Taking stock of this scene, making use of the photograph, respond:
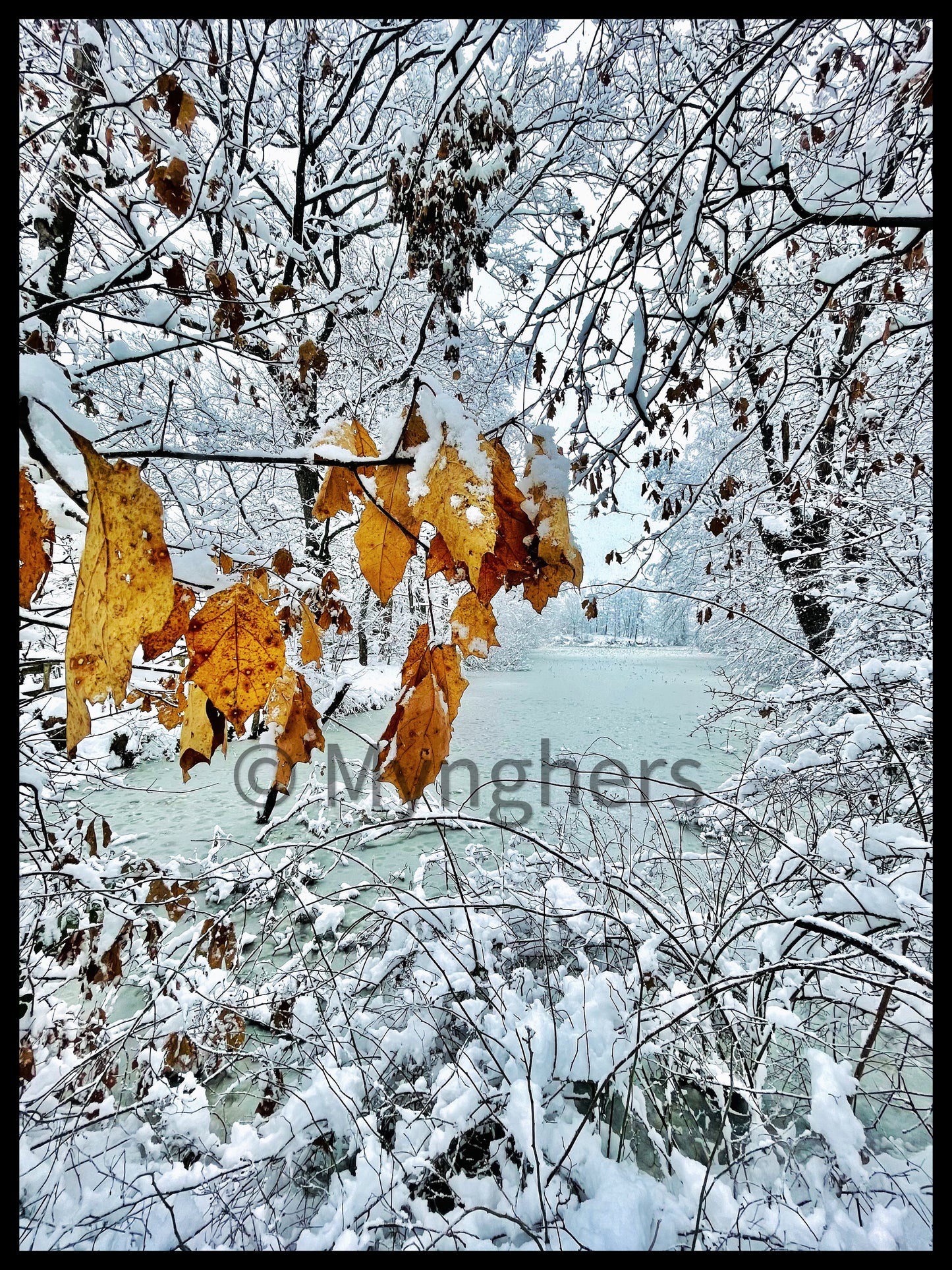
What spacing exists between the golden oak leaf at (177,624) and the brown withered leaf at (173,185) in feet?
6.47

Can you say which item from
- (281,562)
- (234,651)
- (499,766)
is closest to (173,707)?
(281,562)

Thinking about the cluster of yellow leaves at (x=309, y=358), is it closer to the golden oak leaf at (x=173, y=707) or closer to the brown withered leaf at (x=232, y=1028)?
the golden oak leaf at (x=173, y=707)

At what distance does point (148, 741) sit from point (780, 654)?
864 cm

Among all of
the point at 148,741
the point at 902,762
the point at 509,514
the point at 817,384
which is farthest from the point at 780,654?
the point at 148,741

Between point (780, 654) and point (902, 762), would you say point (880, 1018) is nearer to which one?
point (902, 762)

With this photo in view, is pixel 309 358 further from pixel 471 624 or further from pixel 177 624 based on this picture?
pixel 471 624

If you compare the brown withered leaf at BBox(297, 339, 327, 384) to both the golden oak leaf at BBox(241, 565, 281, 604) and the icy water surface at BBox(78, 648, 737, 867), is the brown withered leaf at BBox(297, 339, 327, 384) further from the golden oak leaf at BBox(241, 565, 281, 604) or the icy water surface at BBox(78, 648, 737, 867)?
the golden oak leaf at BBox(241, 565, 281, 604)

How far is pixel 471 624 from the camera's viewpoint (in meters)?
0.87

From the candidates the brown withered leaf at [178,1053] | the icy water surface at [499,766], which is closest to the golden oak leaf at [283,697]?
the icy water surface at [499,766]

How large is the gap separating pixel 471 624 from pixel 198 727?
1.75 feet

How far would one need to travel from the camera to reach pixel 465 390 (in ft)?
10.8

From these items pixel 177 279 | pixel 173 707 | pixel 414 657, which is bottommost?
pixel 173 707

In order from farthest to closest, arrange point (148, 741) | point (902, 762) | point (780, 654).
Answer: point (148, 741) < point (780, 654) < point (902, 762)

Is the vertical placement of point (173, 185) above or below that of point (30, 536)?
above
